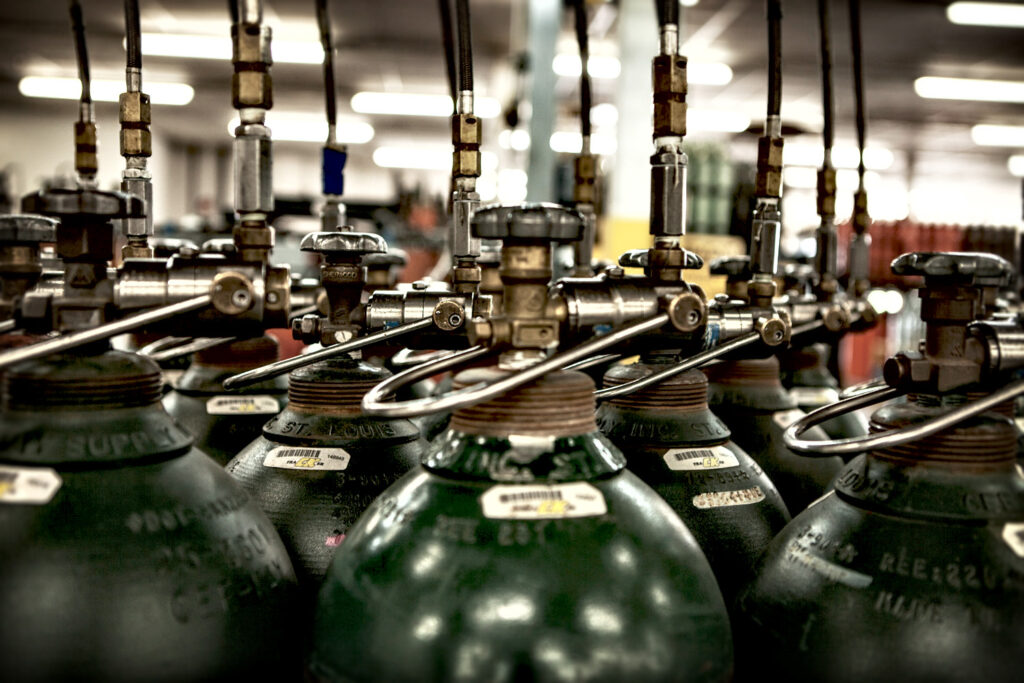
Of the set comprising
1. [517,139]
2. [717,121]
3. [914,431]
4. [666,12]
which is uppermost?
[717,121]

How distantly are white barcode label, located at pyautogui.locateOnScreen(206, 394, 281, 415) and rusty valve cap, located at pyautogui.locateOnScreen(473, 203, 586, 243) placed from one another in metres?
0.79

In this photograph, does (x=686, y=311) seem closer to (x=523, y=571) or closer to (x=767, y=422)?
(x=523, y=571)

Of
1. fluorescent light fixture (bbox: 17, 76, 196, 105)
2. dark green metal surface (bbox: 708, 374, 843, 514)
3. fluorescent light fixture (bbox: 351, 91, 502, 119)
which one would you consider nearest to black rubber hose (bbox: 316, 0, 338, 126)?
dark green metal surface (bbox: 708, 374, 843, 514)

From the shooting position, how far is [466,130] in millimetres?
1194

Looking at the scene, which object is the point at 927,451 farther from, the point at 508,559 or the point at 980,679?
the point at 508,559

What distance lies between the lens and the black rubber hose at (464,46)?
1043 mm

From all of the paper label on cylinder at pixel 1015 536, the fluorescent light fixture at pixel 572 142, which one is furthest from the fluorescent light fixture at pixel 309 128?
the paper label on cylinder at pixel 1015 536

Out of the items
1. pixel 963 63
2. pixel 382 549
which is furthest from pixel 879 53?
pixel 382 549

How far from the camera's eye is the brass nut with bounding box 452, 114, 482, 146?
1188mm

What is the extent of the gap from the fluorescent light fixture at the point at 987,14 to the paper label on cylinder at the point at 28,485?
221 inches

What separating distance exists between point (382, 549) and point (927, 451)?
486 millimetres

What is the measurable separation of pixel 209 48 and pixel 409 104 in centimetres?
264

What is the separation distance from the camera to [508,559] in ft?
2.16

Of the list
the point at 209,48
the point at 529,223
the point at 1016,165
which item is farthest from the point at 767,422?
the point at 1016,165
